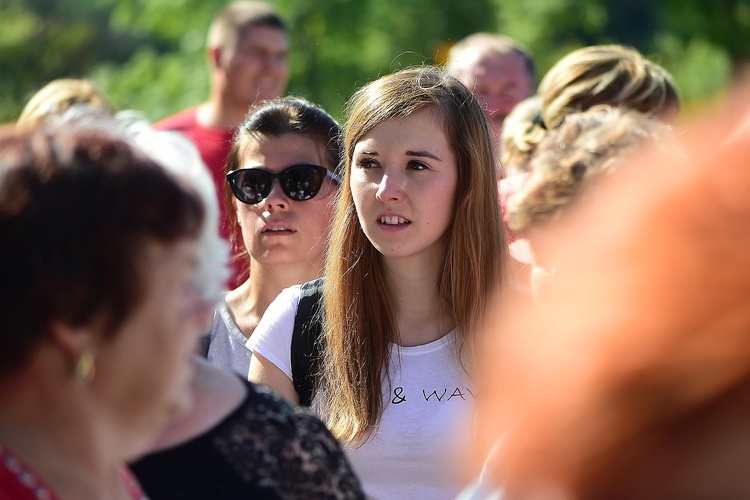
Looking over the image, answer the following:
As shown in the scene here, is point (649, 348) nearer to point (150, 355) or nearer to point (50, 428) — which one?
point (150, 355)

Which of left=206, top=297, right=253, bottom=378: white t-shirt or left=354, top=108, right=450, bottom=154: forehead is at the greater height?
left=354, top=108, right=450, bottom=154: forehead

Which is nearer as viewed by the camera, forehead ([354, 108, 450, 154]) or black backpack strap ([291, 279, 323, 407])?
black backpack strap ([291, 279, 323, 407])

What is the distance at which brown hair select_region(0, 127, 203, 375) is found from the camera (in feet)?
4.79

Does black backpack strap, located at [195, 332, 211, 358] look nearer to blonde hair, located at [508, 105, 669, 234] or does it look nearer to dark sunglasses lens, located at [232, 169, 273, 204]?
dark sunglasses lens, located at [232, 169, 273, 204]

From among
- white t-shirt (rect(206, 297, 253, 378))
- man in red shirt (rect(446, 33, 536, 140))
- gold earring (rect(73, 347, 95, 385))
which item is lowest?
gold earring (rect(73, 347, 95, 385))

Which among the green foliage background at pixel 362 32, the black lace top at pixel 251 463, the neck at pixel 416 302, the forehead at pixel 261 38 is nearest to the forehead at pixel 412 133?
the neck at pixel 416 302

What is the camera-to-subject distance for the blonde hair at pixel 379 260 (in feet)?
10.2

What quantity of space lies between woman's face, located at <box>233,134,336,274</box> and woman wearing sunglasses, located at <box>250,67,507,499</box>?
41 centimetres

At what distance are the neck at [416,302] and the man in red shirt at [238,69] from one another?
2841 mm

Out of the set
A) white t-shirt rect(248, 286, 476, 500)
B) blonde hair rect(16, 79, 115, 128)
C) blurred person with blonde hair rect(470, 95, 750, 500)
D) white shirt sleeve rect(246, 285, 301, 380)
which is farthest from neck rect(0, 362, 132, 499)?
blonde hair rect(16, 79, 115, 128)

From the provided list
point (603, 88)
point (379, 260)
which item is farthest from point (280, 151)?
point (603, 88)

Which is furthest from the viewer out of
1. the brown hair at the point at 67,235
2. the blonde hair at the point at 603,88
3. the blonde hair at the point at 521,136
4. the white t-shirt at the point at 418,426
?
the blonde hair at the point at 521,136

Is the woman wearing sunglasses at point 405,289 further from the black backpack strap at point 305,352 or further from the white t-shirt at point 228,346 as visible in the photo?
the white t-shirt at point 228,346

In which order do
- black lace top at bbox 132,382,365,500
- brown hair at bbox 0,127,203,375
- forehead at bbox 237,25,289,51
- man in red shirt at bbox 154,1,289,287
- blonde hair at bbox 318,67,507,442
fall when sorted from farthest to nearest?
forehead at bbox 237,25,289,51 → man in red shirt at bbox 154,1,289,287 → blonde hair at bbox 318,67,507,442 → black lace top at bbox 132,382,365,500 → brown hair at bbox 0,127,203,375
